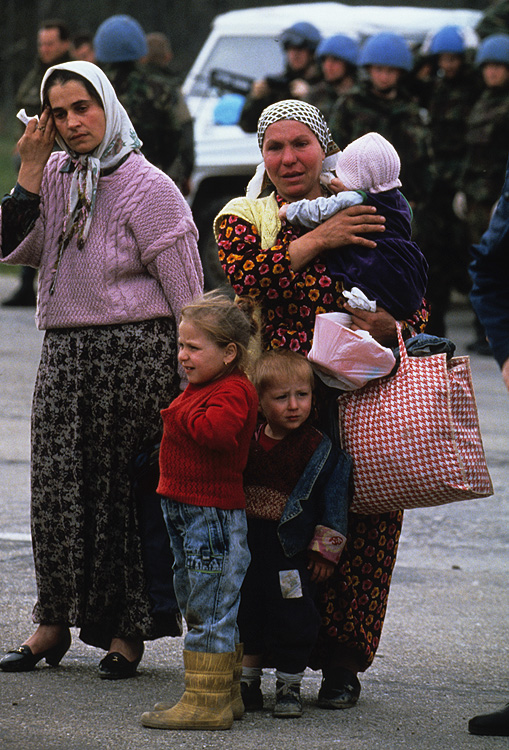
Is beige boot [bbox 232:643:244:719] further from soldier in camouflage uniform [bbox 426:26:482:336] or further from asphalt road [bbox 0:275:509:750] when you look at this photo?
soldier in camouflage uniform [bbox 426:26:482:336]

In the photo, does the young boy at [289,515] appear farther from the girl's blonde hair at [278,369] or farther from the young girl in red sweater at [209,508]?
the young girl in red sweater at [209,508]

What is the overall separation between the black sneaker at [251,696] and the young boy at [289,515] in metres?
0.08

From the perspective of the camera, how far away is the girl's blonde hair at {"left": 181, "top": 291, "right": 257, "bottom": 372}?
359cm

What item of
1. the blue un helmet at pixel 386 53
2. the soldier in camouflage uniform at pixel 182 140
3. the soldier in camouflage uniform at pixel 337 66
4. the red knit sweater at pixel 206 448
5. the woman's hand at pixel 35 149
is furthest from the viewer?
the soldier in camouflage uniform at pixel 337 66

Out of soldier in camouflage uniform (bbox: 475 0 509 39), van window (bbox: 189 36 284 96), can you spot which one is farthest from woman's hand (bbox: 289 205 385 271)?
soldier in camouflage uniform (bbox: 475 0 509 39)

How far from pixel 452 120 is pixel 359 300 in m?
7.96

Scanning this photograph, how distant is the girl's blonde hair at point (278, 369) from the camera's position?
3.67 meters

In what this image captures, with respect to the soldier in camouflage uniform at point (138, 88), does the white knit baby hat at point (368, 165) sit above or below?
above

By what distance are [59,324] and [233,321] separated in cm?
73

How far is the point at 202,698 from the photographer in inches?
141

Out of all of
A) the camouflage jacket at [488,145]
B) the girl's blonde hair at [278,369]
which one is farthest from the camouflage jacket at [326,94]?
the girl's blonde hair at [278,369]

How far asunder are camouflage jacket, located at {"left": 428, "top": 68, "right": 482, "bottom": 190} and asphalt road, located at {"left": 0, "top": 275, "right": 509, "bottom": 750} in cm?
511

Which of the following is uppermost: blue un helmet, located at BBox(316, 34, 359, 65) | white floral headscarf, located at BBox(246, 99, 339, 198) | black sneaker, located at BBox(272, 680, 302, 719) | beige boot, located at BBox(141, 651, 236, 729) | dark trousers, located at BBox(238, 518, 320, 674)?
white floral headscarf, located at BBox(246, 99, 339, 198)

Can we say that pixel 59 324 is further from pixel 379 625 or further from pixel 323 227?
pixel 379 625
